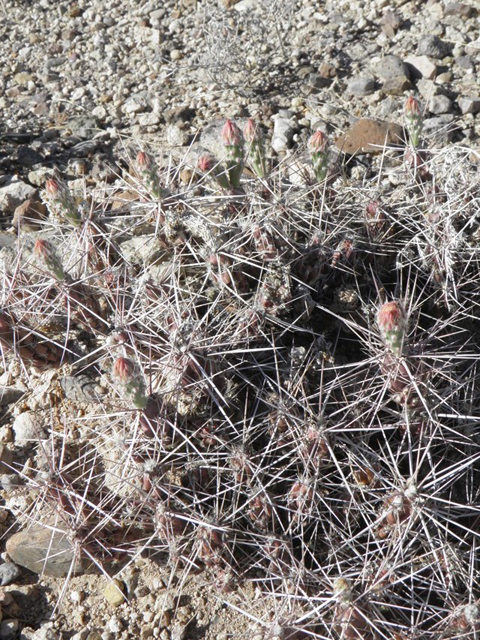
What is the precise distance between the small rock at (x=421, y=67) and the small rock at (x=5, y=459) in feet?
11.7

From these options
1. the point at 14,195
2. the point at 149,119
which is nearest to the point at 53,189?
the point at 14,195

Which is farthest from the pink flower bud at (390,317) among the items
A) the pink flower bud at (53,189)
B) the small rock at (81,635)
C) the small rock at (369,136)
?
the small rock at (369,136)

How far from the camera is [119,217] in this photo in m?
3.00

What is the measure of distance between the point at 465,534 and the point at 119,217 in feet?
6.07

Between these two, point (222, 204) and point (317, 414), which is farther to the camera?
point (222, 204)

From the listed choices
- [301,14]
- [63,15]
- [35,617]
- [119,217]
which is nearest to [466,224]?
[119,217]

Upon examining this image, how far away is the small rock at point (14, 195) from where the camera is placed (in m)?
4.31

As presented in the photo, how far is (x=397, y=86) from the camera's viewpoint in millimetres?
4711

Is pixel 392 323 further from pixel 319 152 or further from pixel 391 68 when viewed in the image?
pixel 391 68

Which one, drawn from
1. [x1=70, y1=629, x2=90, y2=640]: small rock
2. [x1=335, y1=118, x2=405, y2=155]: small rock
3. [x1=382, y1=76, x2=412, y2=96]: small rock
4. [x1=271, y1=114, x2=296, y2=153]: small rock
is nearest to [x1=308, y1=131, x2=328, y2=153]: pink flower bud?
[x1=335, y1=118, x2=405, y2=155]: small rock

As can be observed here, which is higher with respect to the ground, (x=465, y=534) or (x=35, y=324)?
(x=35, y=324)

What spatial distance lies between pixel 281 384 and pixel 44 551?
1180 millimetres

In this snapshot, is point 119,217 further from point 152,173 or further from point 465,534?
point 465,534

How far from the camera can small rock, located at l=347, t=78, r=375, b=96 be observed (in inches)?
188
